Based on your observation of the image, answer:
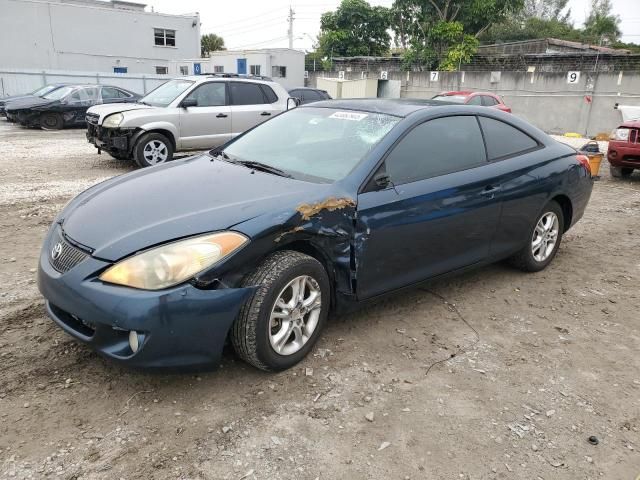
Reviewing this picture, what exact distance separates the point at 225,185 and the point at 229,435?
4.89 feet

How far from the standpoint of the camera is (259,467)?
7.90 feet

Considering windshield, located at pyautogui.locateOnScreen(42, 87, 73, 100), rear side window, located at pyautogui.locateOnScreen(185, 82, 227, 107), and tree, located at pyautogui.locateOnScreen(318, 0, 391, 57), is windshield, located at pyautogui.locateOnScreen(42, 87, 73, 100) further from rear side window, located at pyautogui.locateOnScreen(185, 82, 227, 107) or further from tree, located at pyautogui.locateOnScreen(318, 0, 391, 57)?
tree, located at pyautogui.locateOnScreen(318, 0, 391, 57)

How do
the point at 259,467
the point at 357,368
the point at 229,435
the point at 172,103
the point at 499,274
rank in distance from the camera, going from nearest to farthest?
→ the point at 259,467 < the point at 229,435 < the point at 357,368 < the point at 499,274 < the point at 172,103

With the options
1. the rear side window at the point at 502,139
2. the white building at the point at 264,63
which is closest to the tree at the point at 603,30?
the white building at the point at 264,63

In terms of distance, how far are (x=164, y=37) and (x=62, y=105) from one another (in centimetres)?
2417

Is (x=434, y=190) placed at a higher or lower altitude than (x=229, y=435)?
higher

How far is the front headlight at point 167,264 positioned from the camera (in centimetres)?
262

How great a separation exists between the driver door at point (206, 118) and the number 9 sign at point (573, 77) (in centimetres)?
1669

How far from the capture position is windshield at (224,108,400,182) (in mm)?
3551

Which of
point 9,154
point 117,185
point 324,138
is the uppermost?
point 324,138

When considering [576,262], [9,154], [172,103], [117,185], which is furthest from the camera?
[9,154]

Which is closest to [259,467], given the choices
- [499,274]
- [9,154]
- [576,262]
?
[499,274]

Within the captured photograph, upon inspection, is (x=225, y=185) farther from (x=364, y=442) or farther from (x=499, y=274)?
(x=499, y=274)

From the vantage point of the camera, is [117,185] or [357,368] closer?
[357,368]
